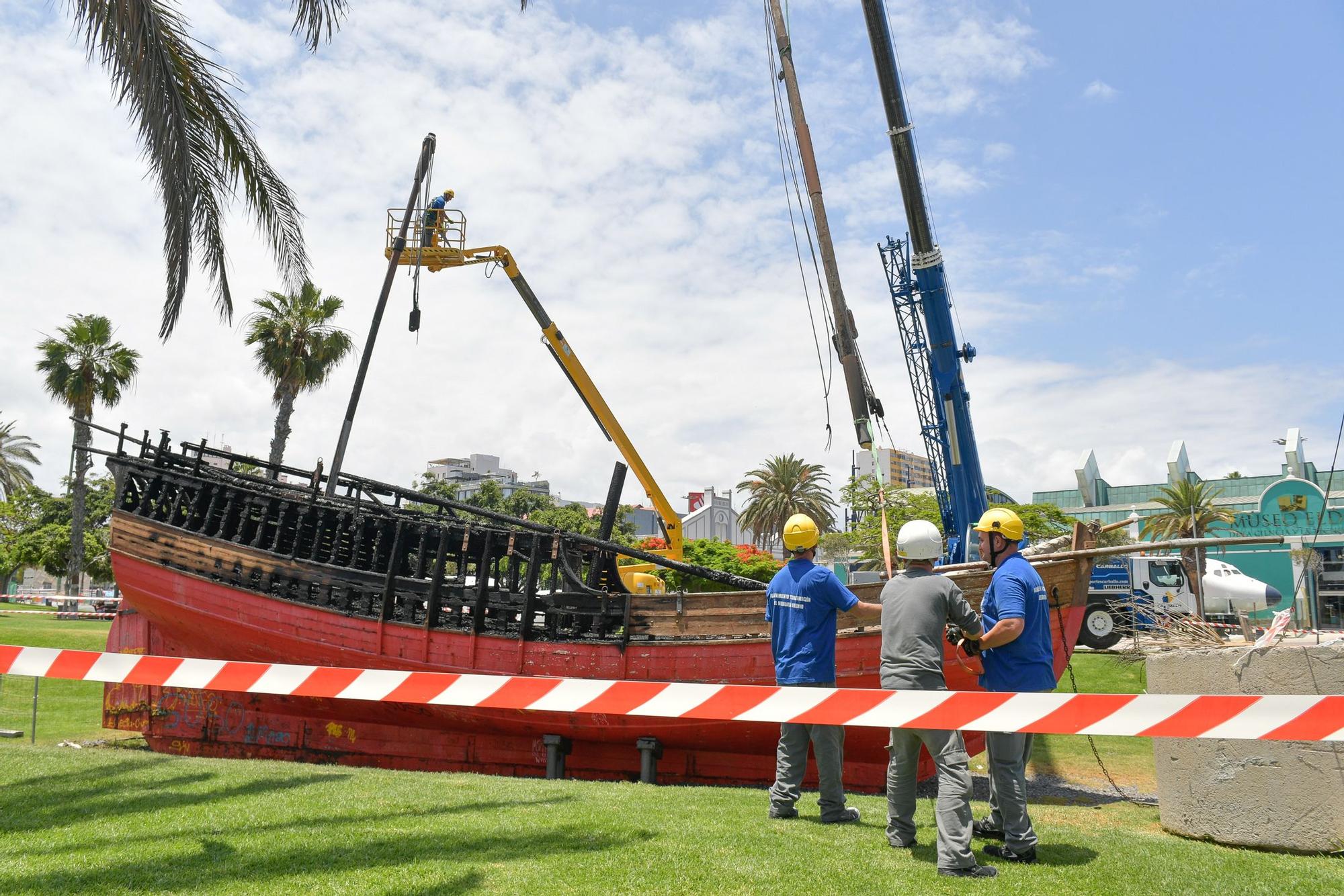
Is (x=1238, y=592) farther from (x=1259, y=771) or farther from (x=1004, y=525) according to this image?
(x=1004, y=525)

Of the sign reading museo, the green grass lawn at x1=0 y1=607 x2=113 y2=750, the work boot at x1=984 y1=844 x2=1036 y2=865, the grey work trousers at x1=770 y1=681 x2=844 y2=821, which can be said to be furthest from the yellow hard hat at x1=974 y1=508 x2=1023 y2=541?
the sign reading museo

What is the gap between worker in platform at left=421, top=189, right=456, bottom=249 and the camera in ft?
49.5

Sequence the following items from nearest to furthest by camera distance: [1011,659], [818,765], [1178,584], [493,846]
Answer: [493,846] → [1011,659] → [818,765] → [1178,584]

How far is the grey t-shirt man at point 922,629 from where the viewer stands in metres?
4.66

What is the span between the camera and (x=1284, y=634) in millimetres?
5629

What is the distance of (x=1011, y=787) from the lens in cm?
462

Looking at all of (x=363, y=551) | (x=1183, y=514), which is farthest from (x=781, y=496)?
(x=363, y=551)

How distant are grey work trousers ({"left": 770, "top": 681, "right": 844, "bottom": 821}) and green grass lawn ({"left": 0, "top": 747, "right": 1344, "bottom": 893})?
175 mm

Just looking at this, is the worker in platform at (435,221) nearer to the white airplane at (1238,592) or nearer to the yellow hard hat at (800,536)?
the yellow hard hat at (800,536)

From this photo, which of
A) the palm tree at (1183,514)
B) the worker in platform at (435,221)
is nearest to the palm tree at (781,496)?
the palm tree at (1183,514)

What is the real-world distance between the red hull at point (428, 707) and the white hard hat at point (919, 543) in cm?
390

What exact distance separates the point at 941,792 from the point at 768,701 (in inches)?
36.9

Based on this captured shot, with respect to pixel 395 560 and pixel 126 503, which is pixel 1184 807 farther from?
pixel 126 503

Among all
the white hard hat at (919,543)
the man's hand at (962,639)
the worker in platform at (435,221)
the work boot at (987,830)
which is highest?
the worker in platform at (435,221)
